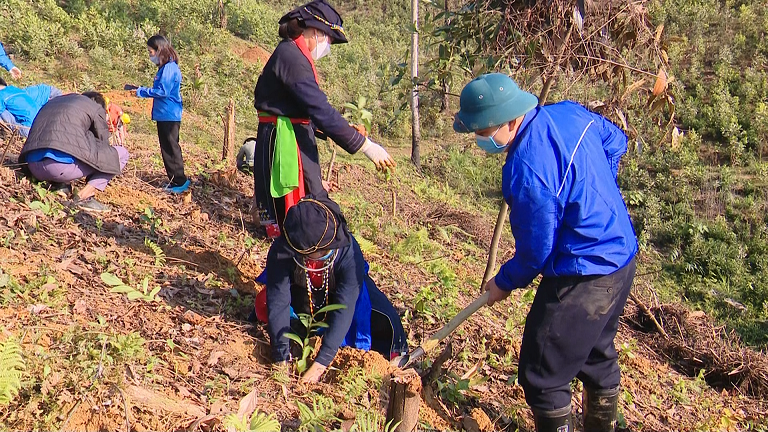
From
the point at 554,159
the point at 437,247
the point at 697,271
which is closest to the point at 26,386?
the point at 554,159

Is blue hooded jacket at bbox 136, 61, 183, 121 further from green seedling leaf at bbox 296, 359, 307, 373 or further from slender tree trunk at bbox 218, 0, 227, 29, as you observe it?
slender tree trunk at bbox 218, 0, 227, 29

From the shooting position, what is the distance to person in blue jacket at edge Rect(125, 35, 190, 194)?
5773 millimetres

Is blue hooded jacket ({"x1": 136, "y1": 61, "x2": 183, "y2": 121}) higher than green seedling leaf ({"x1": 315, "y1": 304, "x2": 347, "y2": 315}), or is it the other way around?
blue hooded jacket ({"x1": 136, "y1": 61, "x2": 183, "y2": 121})

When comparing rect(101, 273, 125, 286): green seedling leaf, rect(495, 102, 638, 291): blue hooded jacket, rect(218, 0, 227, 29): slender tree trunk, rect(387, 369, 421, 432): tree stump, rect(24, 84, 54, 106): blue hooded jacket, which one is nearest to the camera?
rect(495, 102, 638, 291): blue hooded jacket

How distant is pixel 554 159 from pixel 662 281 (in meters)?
6.76

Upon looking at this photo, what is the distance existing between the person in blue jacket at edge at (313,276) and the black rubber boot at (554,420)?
1.14 m

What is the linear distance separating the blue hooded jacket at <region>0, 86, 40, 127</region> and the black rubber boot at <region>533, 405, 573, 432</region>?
6114 millimetres

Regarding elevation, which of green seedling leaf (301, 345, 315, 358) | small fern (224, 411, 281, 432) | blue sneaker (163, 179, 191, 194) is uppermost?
small fern (224, 411, 281, 432)

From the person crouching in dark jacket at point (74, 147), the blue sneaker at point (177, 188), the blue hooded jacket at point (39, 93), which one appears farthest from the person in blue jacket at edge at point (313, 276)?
the blue hooded jacket at point (39, 93)

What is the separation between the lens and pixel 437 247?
6.54 meters

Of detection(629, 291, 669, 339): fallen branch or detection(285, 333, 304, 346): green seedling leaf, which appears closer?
detection(285, 333, 304, 346): green seedling leaf

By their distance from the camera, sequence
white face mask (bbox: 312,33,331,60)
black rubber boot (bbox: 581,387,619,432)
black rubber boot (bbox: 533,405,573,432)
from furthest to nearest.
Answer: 1. white face mask (bbox: 312,33,331,60)
2. black rubber boot (bbox: 581,387,619,432)
3. black rubber boot (bbox: 533,405,573,432)

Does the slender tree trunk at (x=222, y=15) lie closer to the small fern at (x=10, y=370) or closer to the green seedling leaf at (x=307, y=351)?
the green seedling leaf at (x=307, y=351)

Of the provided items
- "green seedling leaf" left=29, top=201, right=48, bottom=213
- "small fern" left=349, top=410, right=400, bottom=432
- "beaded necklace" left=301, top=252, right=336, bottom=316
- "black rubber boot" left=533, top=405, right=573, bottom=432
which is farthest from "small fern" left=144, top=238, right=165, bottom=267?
"black rubber boot" left=533, top=405, right=573, bottom=432
